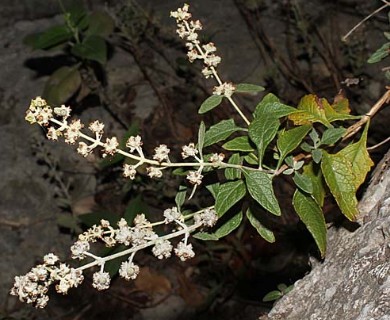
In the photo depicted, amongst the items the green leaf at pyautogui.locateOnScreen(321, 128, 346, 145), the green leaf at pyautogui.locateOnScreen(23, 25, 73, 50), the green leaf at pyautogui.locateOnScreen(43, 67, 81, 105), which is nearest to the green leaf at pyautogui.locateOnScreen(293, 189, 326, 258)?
the green leaf at pyautogui.locateOnScreen(321, 128, 346, 145)

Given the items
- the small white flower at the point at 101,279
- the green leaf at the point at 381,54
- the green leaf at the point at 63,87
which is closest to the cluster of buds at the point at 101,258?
the small white flower at the point at 101,279

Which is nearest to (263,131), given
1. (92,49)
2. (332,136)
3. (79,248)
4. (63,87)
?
(332,136)

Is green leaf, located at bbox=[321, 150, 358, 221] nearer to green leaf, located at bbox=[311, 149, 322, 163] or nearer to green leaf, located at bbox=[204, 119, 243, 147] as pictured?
green leaf, located at bbox=[311, 149, 322, 163]

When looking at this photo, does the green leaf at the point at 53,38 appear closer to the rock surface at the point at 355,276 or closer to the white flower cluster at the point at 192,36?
the white flower cluster at the point at 192,36

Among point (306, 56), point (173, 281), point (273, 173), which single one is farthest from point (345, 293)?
point (306, 56)

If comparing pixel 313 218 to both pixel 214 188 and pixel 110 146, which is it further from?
pixel 110 146

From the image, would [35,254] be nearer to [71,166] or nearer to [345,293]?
[71,166]
